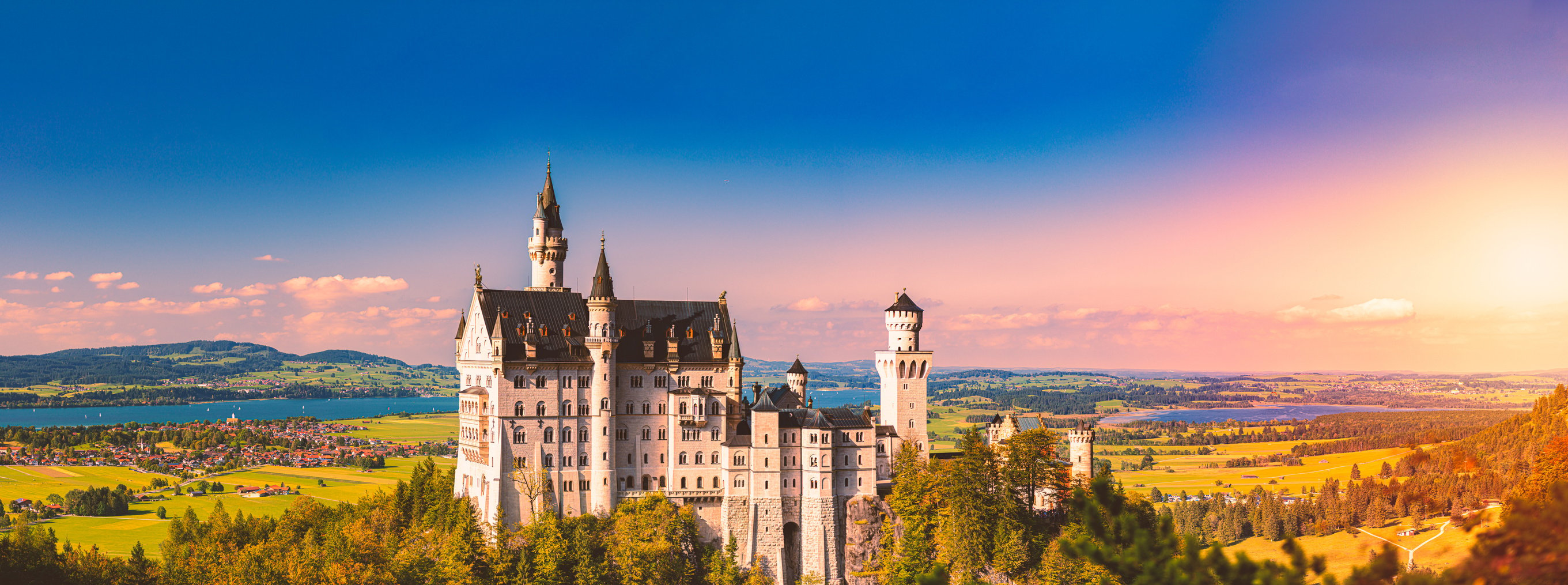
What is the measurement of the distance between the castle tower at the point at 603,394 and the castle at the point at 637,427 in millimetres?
101

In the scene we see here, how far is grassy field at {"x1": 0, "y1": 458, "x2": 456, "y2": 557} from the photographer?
12825cm

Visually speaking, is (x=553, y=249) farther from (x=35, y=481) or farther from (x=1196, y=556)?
(x=35, y=481)

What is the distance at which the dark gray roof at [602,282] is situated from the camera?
258 feet

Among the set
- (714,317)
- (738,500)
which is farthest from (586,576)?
(714,317)

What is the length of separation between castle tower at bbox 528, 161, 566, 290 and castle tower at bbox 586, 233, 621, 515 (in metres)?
7.49

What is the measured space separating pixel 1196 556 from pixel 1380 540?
104742 millimetres

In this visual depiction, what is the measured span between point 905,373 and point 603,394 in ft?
87.4

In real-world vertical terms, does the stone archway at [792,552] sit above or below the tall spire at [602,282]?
below

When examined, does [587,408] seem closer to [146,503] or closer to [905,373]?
[905,373]

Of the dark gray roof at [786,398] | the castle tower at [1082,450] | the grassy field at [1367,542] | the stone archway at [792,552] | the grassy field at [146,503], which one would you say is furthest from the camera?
the grassy field at [146,503]

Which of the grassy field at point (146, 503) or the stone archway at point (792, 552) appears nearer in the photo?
the stone archway at point (792, 552)

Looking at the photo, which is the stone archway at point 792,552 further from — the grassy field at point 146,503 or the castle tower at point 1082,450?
the grassy field at point 146,503

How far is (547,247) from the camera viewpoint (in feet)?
279

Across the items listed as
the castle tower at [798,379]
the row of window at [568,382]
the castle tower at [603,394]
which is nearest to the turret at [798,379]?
the castle tower at [798,379]
